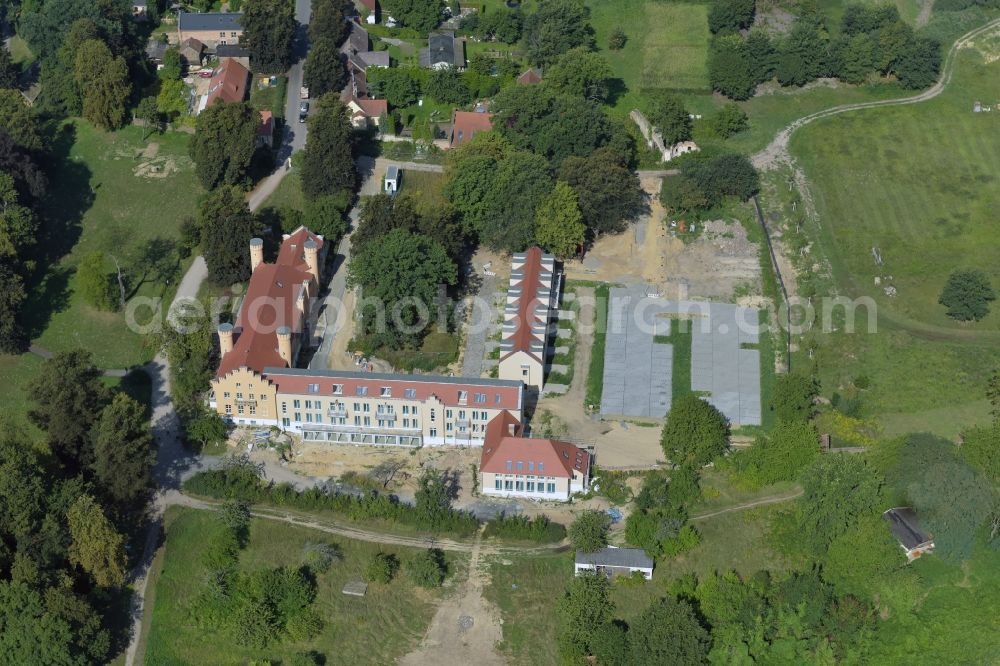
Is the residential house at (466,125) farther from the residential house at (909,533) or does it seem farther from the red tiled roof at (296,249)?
the residential house at (909,533)

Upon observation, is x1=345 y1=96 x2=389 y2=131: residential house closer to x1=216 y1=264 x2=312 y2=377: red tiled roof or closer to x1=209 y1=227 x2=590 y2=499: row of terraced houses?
x1=216 y1=264 x2=312 y2=377: red tiled roof

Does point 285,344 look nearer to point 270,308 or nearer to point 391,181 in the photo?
point 270,308

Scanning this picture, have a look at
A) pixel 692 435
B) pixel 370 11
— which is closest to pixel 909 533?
pixel 692 435

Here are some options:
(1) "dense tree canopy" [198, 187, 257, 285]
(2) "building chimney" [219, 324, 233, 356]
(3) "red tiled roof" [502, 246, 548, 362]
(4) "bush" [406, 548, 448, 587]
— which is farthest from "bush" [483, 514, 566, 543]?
(1) "dense tree canopy" [198, 187, 257, 285]

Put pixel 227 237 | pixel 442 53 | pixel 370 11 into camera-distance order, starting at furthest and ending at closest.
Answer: pixel 370 11 → pixel 442 53 → pixel 227 237

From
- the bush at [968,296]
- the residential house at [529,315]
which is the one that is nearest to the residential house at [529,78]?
the residential house at [529,315]

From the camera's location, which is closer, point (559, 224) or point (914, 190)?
point (559, 224)

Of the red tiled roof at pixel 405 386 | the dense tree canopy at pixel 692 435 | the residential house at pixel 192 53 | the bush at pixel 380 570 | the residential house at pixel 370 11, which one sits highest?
the residential house at pixel 370 11
